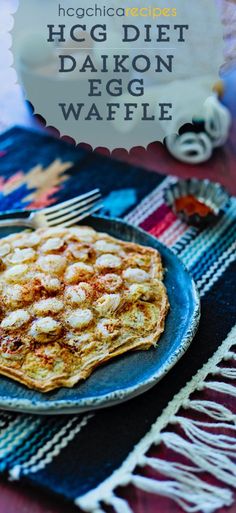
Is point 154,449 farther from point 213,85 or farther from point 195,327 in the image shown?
point 213,85

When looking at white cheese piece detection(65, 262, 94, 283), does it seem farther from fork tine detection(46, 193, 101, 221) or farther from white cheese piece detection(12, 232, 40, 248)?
fork tine detection(46, 193, 101, 221)

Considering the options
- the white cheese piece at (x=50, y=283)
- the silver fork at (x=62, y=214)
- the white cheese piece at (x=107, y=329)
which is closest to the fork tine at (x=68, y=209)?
the silver fork at (x=62, y=214)

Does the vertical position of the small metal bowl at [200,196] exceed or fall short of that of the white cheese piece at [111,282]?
it falls short

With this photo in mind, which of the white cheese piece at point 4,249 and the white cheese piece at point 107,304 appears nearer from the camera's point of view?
the white cheese piece at point 107,304

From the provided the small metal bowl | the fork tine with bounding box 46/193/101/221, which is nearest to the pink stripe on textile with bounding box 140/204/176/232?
the small metal bowl

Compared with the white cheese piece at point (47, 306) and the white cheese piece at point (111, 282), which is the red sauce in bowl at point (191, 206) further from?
the white cheese piece at point (47, 306)

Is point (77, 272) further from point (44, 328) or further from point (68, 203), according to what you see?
point (68, 203)

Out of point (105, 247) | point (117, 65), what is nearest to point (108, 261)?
point (105, 247)
